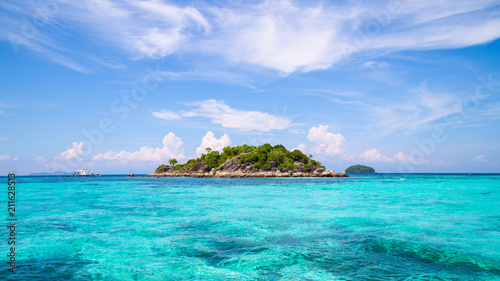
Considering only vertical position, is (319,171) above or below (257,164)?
below

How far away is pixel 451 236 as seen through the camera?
45.3 ft

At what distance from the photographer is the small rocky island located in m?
116

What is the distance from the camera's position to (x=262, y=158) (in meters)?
121

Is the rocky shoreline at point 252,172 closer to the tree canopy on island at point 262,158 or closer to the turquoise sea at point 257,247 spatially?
the tree canopy on island at point 262,158

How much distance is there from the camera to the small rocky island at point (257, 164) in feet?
381

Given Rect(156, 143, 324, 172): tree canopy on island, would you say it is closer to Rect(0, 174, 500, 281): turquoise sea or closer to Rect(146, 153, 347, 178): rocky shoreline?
Rect(146, 153, 347, 178): rocky shoreline

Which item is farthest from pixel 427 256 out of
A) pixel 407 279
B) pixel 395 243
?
pixel 407 279

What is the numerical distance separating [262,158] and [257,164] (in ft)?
12.7

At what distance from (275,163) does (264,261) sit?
371ft

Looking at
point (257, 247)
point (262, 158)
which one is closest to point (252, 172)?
point (262, 158)

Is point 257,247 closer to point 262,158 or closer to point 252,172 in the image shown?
point 252,172

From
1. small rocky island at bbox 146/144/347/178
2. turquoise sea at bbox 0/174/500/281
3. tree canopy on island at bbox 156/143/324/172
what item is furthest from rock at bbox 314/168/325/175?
turquoise sea at bbox 0/174/500/281

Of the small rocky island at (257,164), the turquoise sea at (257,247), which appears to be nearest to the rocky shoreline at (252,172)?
the small rocky island at (257,164)

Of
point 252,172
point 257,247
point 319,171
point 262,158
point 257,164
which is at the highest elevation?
point 262,158
